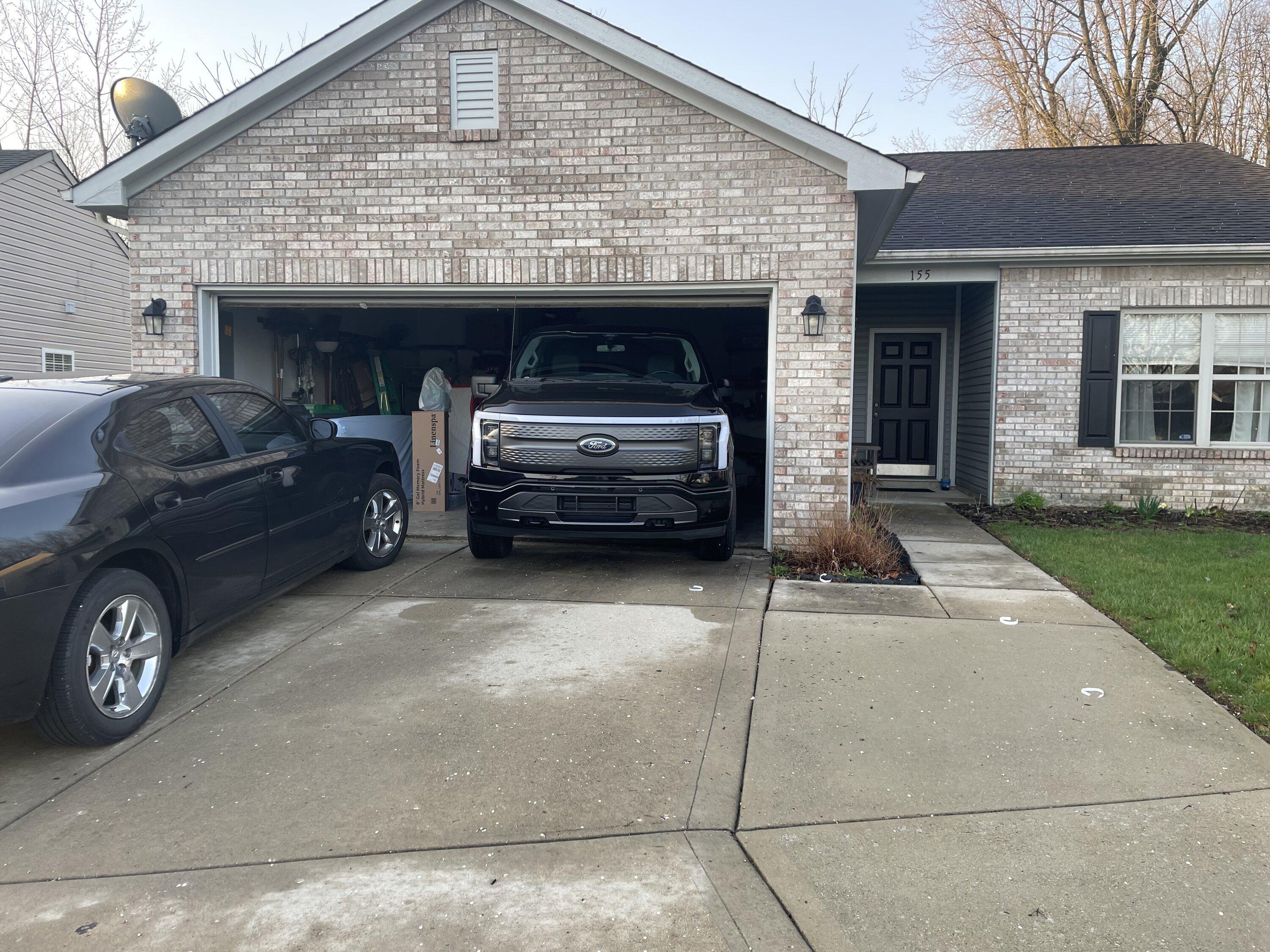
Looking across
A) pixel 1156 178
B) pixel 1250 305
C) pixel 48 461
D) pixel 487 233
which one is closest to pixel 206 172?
pixel 487 233

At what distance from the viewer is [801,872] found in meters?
2.68

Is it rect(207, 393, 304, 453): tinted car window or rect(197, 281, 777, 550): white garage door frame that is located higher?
rect(197, 281, 777, 550): white garage door frame

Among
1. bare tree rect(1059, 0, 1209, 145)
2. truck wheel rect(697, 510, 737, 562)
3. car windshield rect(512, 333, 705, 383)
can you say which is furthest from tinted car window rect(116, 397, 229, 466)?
bare tree rect(1059, 0, 1209, 145)

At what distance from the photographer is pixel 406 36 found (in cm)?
771

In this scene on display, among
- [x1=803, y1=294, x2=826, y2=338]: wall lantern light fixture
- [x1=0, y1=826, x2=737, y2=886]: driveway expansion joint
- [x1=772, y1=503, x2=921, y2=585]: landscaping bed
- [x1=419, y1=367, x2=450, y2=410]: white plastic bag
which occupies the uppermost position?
[x1=803, y1=294, x2=826, y2=338]: wall lantern light fixture

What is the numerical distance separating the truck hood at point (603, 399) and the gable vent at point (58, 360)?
43.6ft

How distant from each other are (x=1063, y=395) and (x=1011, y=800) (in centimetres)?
828

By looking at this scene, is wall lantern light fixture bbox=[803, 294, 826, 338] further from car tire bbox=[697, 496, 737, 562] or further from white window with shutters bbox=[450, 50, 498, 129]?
white window with shutters bbox=[450, 50, 498, 129]

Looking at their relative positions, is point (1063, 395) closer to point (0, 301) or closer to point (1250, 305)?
point (1250, 305)

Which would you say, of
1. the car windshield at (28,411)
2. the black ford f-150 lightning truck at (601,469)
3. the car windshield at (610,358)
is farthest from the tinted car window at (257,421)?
the car windshield at (610,358)

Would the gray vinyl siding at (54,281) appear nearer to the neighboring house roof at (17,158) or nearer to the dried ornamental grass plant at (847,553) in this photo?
the neighboring house roof at (17,158)

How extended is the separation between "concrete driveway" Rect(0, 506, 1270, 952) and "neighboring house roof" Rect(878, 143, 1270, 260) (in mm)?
6627

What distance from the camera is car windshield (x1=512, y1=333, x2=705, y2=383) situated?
24.6 ft

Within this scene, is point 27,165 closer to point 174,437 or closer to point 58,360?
point 58,360
